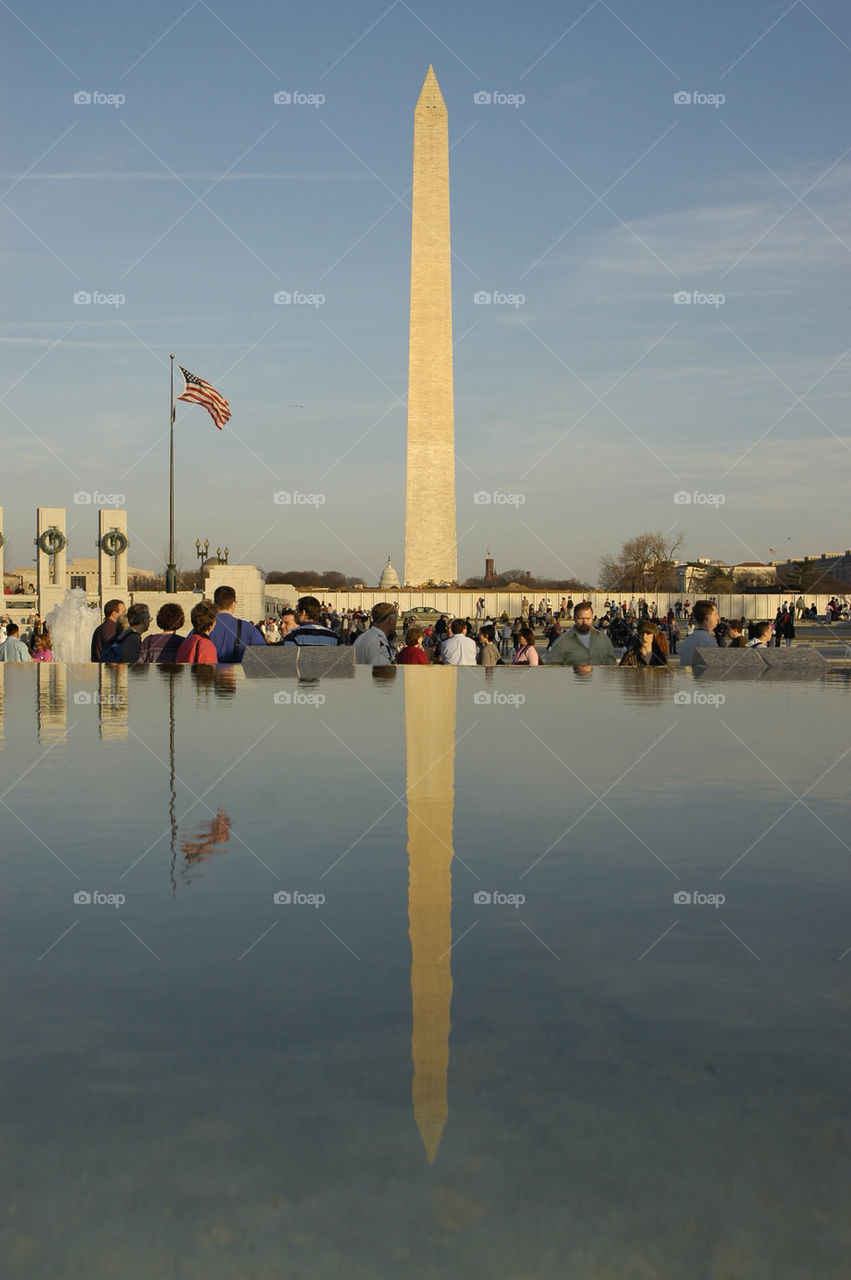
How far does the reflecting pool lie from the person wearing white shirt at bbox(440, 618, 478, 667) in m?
8.62

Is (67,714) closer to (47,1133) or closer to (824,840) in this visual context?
(824,840)

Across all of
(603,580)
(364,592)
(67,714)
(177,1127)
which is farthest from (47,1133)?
(603,580)

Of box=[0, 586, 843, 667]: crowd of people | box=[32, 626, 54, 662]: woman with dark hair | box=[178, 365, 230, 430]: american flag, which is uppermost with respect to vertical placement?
box=[178, 365, 230, 430]: american flag

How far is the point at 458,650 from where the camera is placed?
14297 millimetres

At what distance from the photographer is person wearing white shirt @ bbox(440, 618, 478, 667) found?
1421 cm

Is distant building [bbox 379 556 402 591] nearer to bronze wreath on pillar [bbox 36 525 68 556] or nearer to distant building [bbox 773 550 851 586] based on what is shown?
bronze wreath on pillar [bbox 36 525 68 556]

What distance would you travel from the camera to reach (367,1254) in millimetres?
1709

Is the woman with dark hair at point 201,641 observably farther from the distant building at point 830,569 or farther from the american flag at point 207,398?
the distant building at point 830,569

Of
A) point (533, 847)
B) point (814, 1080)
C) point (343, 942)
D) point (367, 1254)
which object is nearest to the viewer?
point (367, 1254)

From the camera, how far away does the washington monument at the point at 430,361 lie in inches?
1543

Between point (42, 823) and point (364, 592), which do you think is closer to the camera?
point (42, 823)

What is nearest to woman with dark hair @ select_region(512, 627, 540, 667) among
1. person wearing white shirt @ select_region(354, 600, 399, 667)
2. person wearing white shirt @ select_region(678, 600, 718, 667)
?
person wearing white shirt @ select_region(354, 600, 399, 667)

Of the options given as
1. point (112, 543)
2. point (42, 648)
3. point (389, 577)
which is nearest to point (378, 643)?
point (42, 648)

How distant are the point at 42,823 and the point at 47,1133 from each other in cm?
257
